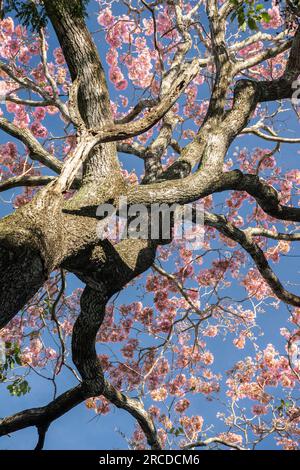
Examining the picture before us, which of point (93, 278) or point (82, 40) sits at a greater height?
point (82, 40)

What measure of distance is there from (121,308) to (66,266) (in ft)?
17.3

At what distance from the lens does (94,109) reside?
3908 mm

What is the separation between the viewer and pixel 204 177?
3867mm

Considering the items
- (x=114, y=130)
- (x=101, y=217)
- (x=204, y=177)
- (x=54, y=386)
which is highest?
(x=204, y=177)

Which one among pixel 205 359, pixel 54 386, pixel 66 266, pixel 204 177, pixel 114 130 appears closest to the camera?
pixel 114 130

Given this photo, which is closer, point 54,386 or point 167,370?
point 54,386

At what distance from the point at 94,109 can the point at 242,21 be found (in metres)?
1.48

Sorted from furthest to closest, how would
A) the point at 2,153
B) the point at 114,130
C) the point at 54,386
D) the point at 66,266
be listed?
the point at 2,153 → the point at 54,386 → the point at 66,266 → the point at 114,130

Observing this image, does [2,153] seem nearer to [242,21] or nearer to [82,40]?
[82,40]

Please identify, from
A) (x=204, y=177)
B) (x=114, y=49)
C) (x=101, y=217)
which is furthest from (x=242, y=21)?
(x=114, y=49)

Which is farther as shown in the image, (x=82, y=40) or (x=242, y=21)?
(x=82, y=40)

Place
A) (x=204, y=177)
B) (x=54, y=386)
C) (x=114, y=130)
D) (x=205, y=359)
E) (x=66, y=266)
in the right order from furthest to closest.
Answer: (x=205, y=359) < (x=54, y=386) < (x=204, y=177) < (x=66, y=266) < (x=114, y=130)

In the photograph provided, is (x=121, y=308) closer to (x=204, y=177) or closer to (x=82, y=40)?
(x=204, y=177)

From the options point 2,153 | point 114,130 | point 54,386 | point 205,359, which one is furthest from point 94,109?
point 205,359
